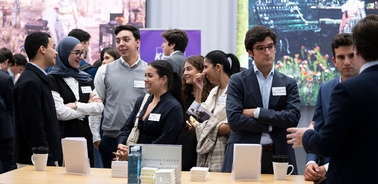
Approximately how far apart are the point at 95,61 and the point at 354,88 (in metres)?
5.99

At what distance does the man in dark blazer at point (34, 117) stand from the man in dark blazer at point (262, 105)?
4.45 ft

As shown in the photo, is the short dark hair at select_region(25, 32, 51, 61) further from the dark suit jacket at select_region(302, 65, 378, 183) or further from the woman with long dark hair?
the dark suit jacket at select_region(302, 65, 378, 183)

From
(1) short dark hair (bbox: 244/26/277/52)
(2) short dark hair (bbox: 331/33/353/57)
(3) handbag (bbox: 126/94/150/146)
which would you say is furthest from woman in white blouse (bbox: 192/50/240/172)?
(2) short dark hair (bbox: 331/33/353/57)

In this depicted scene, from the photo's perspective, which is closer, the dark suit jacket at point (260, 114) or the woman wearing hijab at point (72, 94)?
the dark suit jacket at point (260, 114)

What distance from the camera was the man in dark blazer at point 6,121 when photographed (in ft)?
21.6

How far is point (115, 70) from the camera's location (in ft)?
18.6

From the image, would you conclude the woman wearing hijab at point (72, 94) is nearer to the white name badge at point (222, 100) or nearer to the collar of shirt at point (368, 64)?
the white name badge at point (222, 100)

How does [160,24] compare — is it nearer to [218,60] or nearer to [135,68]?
[135,68]

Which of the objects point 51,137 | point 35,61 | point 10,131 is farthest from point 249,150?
point 10,131

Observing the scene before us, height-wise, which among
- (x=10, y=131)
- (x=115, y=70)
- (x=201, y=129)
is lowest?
(x=10, y=131)

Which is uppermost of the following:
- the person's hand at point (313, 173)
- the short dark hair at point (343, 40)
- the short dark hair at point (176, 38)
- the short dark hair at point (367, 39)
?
the short dark hair at point (367, 39)

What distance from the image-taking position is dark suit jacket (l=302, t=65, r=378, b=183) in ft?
8.66

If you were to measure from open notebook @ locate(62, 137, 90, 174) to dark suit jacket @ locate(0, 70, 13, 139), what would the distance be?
2765 millimetres

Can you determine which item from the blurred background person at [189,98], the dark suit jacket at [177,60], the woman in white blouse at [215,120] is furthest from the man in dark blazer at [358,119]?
the dark suit jacket at [177,60]
